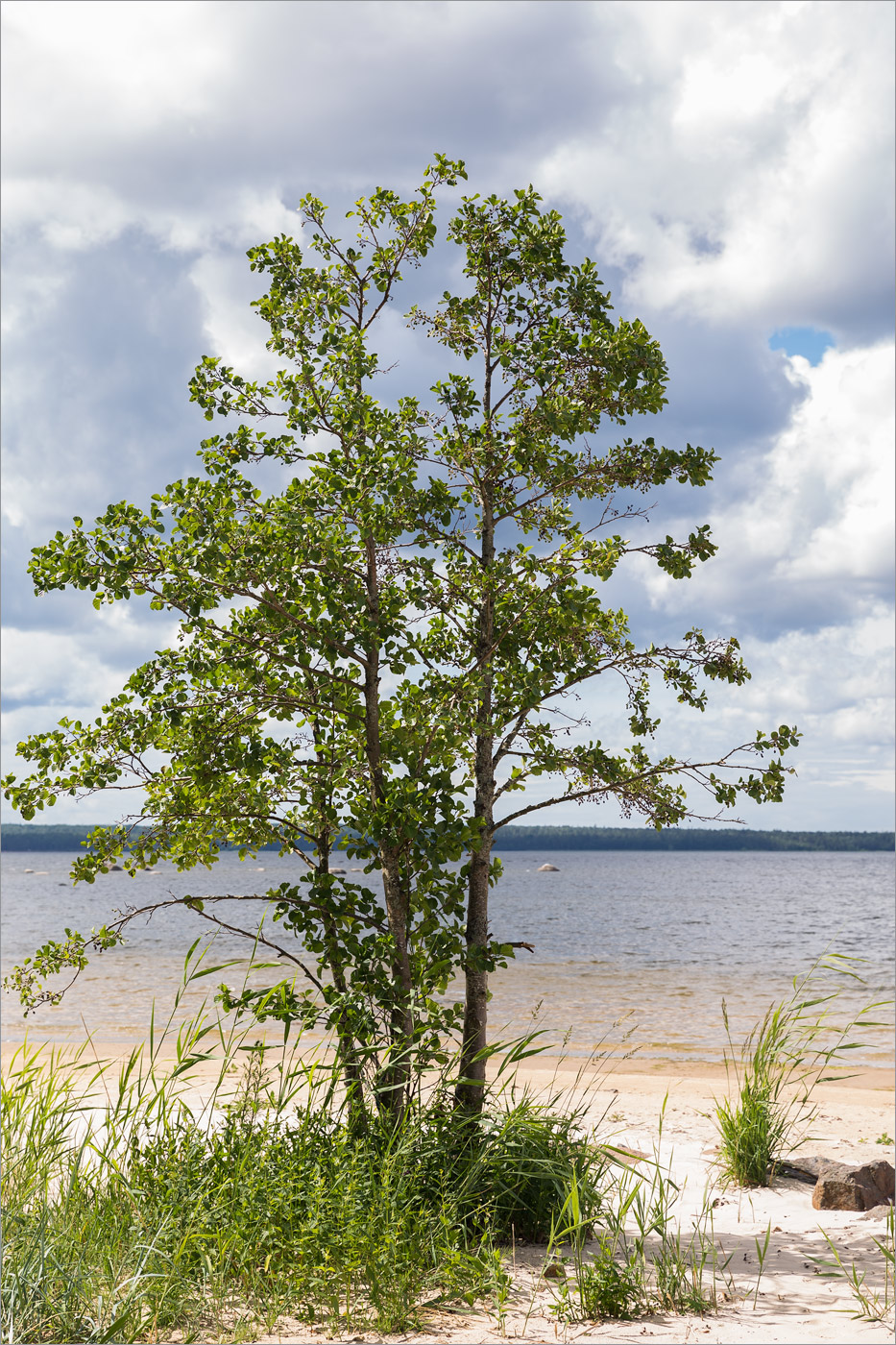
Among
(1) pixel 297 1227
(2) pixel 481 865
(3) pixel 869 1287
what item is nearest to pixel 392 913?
(2) pixel 481 865

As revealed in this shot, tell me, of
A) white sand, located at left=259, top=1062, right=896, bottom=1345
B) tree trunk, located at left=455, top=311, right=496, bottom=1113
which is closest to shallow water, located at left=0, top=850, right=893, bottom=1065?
tree trunk, located at left=455, top=311, right=496, bottom=1113

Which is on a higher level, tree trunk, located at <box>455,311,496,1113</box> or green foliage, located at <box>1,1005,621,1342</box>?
tree trunk, located at <box>455,311,496,1113</box>

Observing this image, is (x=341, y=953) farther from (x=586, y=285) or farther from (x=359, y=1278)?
(x=586, y=285)

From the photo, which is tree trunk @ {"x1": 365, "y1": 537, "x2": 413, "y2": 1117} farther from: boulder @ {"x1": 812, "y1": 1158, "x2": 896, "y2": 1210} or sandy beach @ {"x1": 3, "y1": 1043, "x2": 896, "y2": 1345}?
boulder @ {"x1": 812, "y1": 1158, "x2": 896, "y2": 1210}

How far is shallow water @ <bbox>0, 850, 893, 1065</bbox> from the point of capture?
62.3 feet

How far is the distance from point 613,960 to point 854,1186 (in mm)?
24284

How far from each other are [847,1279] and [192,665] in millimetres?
4747

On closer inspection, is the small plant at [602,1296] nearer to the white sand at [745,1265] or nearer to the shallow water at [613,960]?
the white sand at [745,1265]

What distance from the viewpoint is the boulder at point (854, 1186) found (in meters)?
6.67

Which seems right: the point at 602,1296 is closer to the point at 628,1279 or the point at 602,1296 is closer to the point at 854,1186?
the point at 628,1279

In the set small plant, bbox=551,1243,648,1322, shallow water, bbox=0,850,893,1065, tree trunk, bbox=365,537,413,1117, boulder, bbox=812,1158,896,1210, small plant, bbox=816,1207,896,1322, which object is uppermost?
tree trunk, bbox=365,537,413,1117

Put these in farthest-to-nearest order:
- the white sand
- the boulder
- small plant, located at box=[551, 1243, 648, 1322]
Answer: the boulder → small plant, located at box=[551, 1243, 648, 1322] → the white sand

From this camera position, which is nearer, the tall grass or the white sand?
the tall grass

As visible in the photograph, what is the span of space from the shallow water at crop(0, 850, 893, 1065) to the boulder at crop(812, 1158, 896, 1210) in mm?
1741
